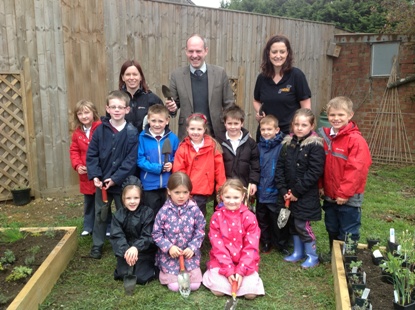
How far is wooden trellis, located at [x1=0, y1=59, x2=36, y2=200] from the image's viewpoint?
5.59m

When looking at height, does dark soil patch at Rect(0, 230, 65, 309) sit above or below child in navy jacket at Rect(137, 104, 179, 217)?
below

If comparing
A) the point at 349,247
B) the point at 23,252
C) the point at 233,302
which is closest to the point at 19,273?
the point at 23,252

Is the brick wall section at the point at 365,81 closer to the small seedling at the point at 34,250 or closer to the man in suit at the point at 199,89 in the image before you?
the man in suit at the point at 199,89

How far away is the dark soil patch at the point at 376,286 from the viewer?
2.87 meters

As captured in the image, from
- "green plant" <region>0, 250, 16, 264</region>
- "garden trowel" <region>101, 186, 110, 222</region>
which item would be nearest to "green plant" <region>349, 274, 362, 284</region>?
"garden trowel" <region>101, 186, 110, 222</region>

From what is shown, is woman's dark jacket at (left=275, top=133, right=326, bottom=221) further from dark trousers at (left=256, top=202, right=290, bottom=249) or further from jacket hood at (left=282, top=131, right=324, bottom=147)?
dark trousers at (left=256, top=202, right=290, bottom=249)

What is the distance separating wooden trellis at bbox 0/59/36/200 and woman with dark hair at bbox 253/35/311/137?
353 centimetres

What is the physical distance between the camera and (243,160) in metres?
3.84

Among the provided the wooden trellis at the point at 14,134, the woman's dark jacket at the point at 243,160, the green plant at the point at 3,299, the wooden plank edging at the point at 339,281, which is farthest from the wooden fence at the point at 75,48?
the wooden plank edging at the point at 339,281

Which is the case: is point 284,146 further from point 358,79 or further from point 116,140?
point 358,79

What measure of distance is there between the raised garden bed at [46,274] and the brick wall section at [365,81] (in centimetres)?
736

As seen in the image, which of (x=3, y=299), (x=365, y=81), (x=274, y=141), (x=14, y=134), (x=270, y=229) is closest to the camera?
(x=3, y=299)

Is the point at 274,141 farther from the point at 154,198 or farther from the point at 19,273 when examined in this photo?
the point at 19,273

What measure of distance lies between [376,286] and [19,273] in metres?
2.80
